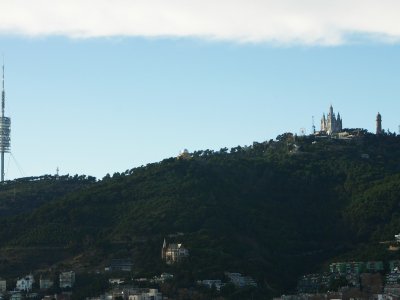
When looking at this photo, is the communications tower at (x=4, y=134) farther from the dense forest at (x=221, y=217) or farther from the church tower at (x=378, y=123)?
the church tower at (x=378, y=123)

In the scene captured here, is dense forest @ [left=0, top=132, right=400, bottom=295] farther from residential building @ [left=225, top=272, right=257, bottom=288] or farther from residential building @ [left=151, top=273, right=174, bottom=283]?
residential building @ [left=225, top=272, right=257, bottom=288]

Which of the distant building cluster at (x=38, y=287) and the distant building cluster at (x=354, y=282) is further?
the distant building cluster at (x=38, y=287)

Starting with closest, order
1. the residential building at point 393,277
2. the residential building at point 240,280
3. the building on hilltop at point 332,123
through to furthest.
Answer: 1. the residential building at point 240,280
2. the residential building at point 393,277
3. the building on hilltop at point 332,123

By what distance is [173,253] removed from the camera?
100 meters

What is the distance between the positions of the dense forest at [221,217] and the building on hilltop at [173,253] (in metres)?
0.70

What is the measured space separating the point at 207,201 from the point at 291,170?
1766cm

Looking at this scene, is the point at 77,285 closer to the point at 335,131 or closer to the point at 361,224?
the point at 361,224

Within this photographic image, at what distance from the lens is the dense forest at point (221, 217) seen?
336 feet

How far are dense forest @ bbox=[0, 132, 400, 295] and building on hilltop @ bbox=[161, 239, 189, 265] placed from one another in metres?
0.70

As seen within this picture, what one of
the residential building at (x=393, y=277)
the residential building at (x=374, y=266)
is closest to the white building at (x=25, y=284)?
the residential building at (x=374, y=266)

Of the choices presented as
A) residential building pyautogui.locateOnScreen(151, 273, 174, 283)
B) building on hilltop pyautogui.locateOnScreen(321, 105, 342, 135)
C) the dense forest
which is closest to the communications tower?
the dense forest

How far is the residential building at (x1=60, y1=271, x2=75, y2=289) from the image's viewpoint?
315 ft

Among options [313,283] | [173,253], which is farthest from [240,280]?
[173,253]

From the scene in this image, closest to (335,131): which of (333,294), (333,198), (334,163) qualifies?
(334,163)
